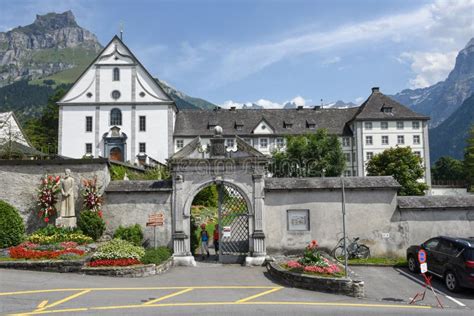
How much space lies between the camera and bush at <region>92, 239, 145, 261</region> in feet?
50.2

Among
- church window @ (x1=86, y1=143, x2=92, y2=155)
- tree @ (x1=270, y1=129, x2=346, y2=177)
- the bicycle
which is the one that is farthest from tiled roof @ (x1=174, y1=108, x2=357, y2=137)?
the bicycle

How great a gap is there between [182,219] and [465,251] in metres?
10.6

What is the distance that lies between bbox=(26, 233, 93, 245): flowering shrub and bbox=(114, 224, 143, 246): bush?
Result: 117 cm

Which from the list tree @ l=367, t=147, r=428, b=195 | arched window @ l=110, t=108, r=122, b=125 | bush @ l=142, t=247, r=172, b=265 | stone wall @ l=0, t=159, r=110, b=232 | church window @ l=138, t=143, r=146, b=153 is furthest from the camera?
church window @ l=138, t=143, r=146, b=153

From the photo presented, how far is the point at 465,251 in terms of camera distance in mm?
13266

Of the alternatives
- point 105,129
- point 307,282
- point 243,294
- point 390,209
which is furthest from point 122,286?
point 105,129

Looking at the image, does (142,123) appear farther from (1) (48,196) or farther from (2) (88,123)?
(1) (48,196)

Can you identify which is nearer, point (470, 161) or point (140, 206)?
point (140, 206)

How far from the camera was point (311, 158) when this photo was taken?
45.8m

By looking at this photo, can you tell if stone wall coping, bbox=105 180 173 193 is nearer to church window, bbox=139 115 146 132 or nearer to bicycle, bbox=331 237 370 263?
bicycle, bbox=331 237 370 263

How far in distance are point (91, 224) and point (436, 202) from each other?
584 inches

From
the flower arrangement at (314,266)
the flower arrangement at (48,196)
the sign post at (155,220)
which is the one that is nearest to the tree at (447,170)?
the flower arrangement at (314,266)

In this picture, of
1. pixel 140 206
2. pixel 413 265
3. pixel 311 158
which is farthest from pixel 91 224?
pixel 311 158

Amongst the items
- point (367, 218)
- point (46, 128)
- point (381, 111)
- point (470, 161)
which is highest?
point (46, 128)
